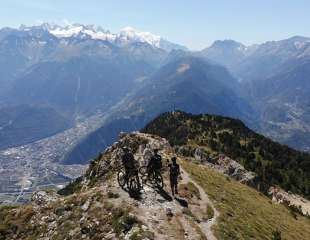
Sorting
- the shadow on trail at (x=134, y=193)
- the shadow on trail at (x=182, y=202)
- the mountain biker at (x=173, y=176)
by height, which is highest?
the mountain biker at (x=173, y=176)

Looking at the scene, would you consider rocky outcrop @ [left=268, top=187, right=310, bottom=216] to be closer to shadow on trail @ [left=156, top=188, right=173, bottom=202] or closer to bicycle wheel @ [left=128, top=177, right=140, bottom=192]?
shadow on trail @ [left=156, top=188, right=173, bottom=202]

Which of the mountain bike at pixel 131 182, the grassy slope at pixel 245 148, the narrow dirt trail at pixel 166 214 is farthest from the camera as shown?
the grassy slope at pixel 245 148

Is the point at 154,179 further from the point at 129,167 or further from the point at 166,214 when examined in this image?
the point at 166,214

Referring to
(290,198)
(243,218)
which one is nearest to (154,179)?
(243,218)

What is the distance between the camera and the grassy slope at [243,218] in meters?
44.6

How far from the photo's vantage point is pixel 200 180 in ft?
199

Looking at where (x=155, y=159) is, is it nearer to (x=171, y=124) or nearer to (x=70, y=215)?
(x=70, y=215)

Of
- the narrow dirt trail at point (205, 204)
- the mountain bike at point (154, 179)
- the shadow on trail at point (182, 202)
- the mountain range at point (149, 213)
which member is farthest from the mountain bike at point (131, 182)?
the narrow dirt trail at point (205, 204)

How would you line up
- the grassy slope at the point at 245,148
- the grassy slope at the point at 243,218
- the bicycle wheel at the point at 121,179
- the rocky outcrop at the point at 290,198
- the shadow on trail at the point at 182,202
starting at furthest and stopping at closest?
the grassy slope at the point at 245,148, the rocky outcrop at the point at 290,198, the bicycle wheel at the point at 121,179, the shadow on trail at the point at 182,202, the grassy slope at the point at 243,218

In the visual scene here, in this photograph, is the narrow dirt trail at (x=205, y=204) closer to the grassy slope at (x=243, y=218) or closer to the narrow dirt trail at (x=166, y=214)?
the narrow dirt trail at (x=166, y=214)

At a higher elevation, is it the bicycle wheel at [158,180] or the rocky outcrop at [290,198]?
the bicycle wheel at [158,180]

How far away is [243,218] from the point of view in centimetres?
4956

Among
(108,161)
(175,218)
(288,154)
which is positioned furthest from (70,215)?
(288,154)

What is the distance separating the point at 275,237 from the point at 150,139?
1521 inches
